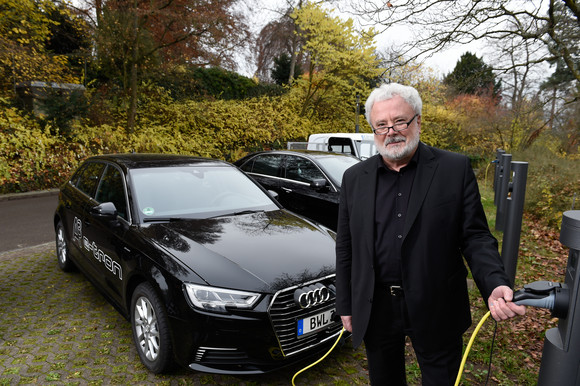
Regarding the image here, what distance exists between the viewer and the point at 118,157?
4.38 metres

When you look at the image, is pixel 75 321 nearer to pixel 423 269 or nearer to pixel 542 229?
pixel 423 269

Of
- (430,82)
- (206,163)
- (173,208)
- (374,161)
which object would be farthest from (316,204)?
(430,82)

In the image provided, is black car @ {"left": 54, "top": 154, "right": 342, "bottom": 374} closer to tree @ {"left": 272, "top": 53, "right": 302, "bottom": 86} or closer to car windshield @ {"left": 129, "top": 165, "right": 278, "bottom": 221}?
car windshield @ {"left": 129, "top": 165, "right": 278, "bottom": 221}

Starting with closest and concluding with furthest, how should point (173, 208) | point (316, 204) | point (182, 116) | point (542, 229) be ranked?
point (173, 208) < point (316, 204) < point (542, 229) < point (182, 116)

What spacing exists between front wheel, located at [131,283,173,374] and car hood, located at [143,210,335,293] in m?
0.33

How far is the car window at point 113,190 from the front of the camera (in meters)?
3.57

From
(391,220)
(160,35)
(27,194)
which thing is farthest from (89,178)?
(160,35)

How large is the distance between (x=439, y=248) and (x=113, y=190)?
3.22 m

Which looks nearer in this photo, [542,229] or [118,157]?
[118,157]

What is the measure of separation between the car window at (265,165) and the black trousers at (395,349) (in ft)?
16.5

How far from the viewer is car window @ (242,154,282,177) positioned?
688 centimetres

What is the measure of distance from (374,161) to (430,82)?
2834 cm

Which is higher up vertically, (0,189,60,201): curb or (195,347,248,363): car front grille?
(195,347,248,363): car front grille

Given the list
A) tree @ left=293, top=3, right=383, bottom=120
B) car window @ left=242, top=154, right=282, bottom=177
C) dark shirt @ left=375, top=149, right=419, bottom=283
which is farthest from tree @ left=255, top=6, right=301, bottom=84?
dark shirt @ left=375, top=149, right=419, bottom=283
